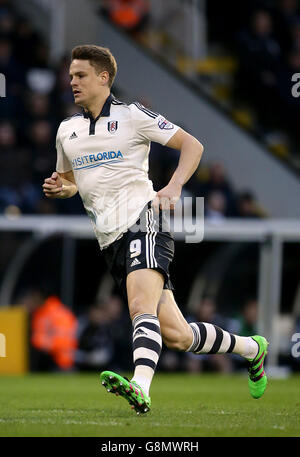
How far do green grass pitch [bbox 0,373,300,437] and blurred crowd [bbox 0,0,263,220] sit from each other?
4158mm

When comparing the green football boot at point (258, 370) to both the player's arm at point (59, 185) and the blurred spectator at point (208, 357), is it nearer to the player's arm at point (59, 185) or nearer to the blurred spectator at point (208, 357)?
the player's arm at point (59, 185)

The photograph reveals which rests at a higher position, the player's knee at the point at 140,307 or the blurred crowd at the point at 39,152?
the blurred crowd at the point at 39,152

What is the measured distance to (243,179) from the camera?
1670 cm

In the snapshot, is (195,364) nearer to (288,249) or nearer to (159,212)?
(288,249)

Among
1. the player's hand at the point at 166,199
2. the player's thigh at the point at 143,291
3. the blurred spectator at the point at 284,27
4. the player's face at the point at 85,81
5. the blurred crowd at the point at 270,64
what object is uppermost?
the blurred spectator at the point at 284,27

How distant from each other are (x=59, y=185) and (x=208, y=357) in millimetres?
7864

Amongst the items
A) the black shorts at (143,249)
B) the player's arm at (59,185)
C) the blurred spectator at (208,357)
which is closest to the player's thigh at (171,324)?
the black shorts at (143,249)

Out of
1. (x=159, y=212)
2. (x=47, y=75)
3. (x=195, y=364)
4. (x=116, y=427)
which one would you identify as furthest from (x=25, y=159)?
(x=116, y=427)

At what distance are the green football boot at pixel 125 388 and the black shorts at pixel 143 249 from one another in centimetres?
83

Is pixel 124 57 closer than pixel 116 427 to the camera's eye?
No

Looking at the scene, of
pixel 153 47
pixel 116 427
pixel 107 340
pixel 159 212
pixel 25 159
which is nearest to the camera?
pixel 116 427

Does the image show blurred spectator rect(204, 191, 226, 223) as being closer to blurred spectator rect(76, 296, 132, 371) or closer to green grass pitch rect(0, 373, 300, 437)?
blurred spectator rect(76, 296, 132, 371)

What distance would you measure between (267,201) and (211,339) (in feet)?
32.3

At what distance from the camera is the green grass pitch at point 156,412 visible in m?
5.49
